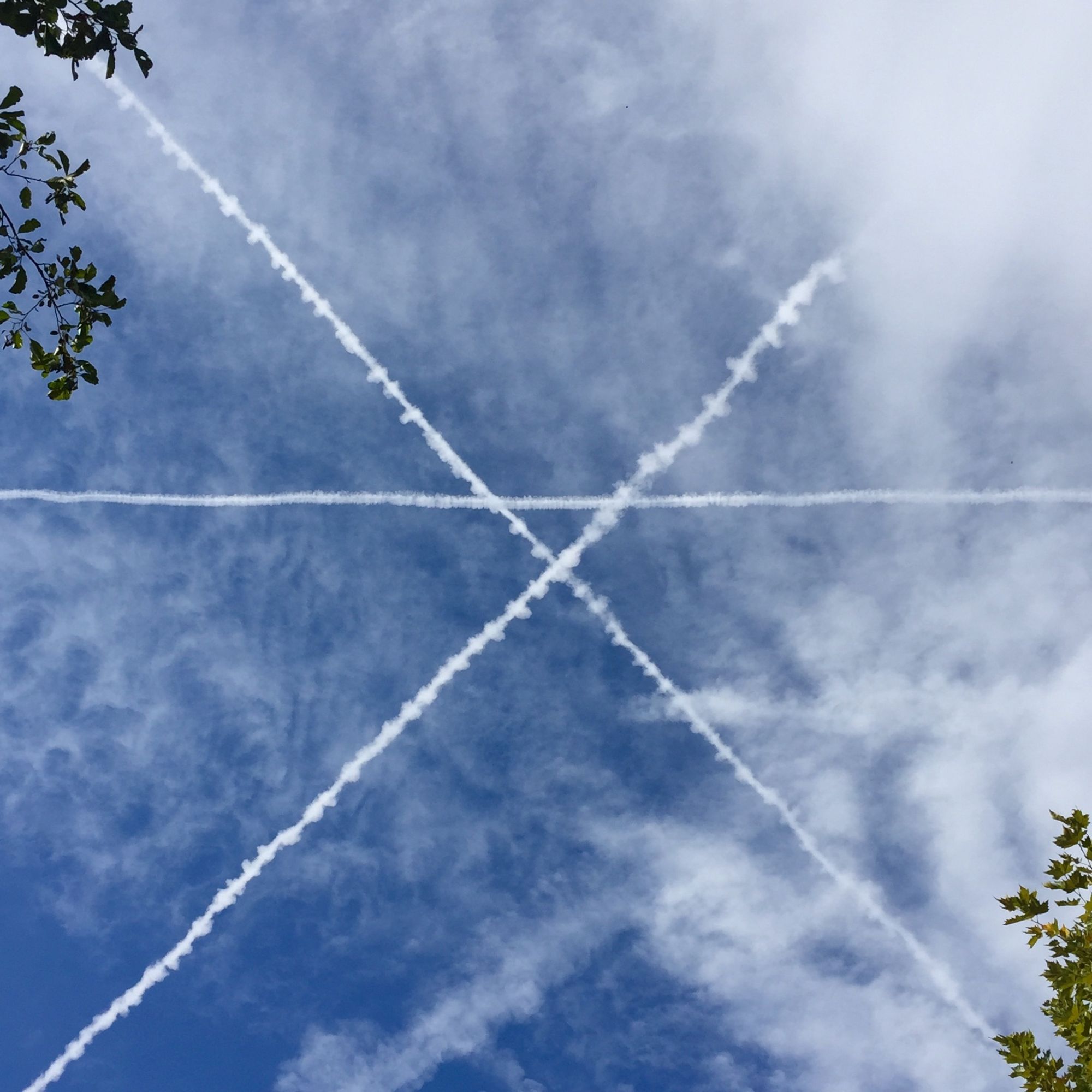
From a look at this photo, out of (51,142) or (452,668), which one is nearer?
(51,142)

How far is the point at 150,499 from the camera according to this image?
43.3m

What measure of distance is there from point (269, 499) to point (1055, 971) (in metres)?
40.6

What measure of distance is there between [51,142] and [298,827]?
44138mm

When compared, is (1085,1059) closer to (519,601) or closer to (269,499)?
(519,601)

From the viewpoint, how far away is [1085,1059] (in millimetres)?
14914

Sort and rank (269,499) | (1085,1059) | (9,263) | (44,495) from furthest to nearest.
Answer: (269,499), (44,495), (1085,1059), (9,263)

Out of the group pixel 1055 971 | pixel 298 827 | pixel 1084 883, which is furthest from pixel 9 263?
pixel 298 827

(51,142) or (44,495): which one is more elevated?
(44,495)

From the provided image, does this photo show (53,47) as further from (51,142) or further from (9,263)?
(9,263)

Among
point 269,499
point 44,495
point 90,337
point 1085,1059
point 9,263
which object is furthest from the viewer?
point 269,499

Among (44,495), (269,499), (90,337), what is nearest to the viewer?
(90,337)

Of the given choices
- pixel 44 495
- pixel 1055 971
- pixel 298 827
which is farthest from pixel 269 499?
pixel 1055 971

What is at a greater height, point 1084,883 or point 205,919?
point 205,919

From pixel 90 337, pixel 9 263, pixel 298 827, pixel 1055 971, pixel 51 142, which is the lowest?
pixel 1055 971
